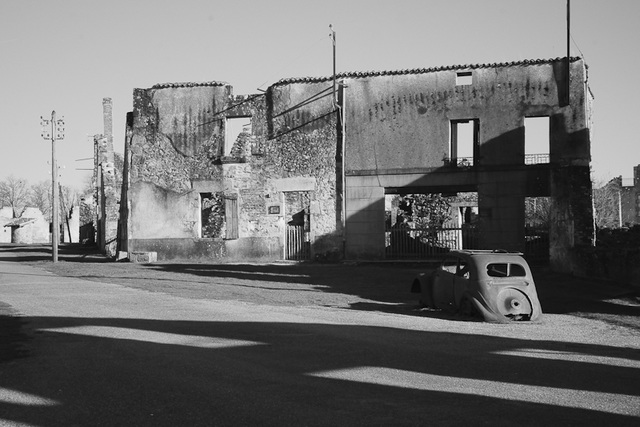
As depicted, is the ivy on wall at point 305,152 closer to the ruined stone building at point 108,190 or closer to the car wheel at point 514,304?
the ruined stone building at point 108,190

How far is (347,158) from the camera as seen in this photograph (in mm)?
31281

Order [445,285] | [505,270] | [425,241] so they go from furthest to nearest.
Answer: [425,241]
[445,285]
[505,270]

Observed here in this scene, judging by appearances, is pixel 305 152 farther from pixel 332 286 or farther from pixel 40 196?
pixel 40 196

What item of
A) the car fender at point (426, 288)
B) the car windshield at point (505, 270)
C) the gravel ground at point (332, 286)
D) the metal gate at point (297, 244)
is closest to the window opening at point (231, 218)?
the metal gate at point (297, 244)

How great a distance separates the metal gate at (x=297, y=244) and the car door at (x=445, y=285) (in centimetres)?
1620

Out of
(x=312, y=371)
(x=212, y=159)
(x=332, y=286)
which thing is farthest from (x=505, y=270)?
(x=212, y=159)

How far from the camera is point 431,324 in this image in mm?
13406

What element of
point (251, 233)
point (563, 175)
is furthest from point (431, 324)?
point (251, 233)

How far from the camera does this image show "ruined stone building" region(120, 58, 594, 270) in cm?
2898

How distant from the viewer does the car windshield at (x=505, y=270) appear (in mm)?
14336

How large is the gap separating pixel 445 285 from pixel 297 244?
17120 millimetres

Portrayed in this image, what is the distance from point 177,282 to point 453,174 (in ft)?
41.7

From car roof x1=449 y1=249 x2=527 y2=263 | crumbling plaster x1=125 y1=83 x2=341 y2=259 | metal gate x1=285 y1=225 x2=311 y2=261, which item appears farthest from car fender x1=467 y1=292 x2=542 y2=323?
metal gate x1=285 y1=225 x2=311 y2=261

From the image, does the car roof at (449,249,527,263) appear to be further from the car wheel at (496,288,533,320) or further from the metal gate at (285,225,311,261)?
the metal gate at (285,225,311,261)
